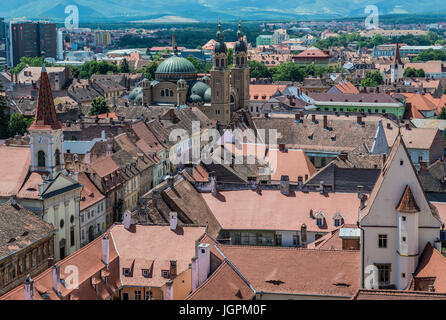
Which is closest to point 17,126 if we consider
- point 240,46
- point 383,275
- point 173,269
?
point 240,46

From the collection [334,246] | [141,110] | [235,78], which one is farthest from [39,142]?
[235,78]

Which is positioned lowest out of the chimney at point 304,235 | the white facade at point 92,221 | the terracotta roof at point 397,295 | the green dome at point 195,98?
the white facade at point 92,221

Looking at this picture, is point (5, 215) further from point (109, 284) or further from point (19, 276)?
point (109, 284)

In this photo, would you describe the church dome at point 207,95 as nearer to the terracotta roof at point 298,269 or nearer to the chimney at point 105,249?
the chimney at point 105,249

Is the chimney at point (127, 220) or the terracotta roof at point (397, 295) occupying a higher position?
the terracotta roof at point (397, 295)

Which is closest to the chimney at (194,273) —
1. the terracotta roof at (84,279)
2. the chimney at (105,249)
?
the terracotta roof at (84,279)
